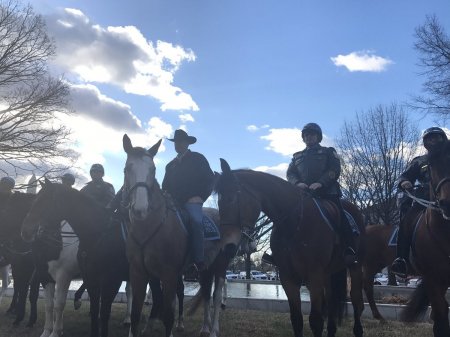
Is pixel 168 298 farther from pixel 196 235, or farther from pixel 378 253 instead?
pixel 378 253

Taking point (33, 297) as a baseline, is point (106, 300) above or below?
above

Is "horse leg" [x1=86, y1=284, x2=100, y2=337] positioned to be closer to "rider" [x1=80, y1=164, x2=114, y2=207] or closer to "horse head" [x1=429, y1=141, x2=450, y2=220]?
"rider" [x1=80, y1=164, x2=114, y2=207]

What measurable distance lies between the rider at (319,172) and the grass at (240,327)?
2330mm

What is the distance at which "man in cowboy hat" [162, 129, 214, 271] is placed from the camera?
23.4 ft

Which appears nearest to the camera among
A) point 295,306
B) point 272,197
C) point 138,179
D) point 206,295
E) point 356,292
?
point 138,179

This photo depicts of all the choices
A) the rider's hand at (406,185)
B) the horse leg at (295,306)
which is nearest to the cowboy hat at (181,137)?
the horse leg at (295,306)

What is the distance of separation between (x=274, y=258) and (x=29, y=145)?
19356mm

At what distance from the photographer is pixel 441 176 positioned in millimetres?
5469

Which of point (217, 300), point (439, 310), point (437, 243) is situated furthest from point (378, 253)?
point (437, 243)

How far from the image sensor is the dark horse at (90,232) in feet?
23.0

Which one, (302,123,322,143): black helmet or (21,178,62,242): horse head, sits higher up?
(302,123,322,143): black helmet

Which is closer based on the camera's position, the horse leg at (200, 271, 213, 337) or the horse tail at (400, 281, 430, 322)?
the horse tail at (400, 281, 430, 322)

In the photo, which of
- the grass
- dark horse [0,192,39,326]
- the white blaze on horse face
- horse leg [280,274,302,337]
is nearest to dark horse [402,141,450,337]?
horse leg [280,274,302,337]

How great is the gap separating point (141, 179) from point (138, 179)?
0.14ft
